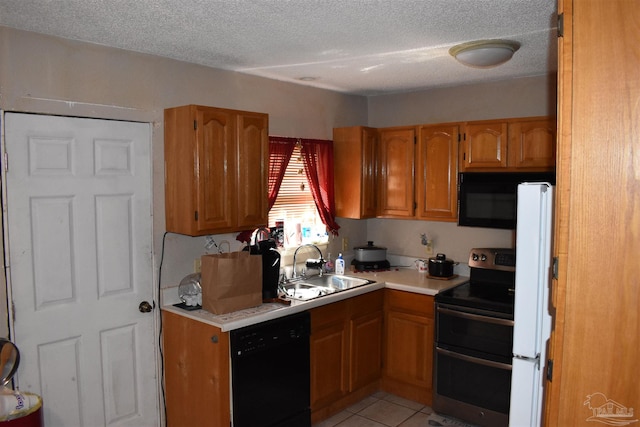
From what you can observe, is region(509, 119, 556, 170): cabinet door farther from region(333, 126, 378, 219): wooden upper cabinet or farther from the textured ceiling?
region(333, 126, 378, 219): wooden upper cabinet

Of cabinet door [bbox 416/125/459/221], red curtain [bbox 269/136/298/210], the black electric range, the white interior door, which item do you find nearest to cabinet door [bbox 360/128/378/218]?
cabinet door [bbox 416/125/459/221]

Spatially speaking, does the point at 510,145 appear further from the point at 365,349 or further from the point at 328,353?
the point at 328,353

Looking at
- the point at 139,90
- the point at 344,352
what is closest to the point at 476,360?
the point at 344,352

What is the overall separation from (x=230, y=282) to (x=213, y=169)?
695mm

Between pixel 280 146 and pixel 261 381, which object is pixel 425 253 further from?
pixel 261 381

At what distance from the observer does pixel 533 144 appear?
357 centimetres

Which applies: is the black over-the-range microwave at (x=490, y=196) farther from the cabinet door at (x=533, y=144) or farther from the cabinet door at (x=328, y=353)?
the cabinet door at (x=328, y=353)

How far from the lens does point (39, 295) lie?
267 centimetres

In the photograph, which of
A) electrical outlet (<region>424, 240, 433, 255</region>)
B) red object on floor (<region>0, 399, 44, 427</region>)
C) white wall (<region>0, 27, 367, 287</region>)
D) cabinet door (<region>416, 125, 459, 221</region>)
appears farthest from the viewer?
electrical outlet (<region>424, 240, 433, 255</region>)

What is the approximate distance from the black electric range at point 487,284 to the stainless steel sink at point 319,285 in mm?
711

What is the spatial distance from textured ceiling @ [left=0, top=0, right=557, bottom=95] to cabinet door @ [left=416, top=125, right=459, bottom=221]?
60cm

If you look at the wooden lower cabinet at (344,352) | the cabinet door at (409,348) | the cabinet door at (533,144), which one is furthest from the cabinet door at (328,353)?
the cabinet door at (533,144)

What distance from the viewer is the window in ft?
13.2

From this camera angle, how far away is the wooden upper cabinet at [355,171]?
4.20 m
